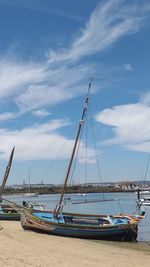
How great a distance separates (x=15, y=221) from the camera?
5125 cm

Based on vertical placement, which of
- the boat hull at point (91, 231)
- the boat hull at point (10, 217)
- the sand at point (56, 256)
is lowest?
the sand at point (56, 256)

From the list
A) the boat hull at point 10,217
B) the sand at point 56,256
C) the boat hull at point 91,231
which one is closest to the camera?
the sand at point 56,256

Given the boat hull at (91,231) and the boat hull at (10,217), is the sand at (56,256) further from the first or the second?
the boat hull at (10,217)

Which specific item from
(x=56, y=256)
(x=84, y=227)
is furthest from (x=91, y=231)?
(x=56, y=256)

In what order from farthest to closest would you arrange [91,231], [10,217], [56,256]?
[10,217]
[91,231]
[56,256]

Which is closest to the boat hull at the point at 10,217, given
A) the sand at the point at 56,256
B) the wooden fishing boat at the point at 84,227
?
the wooden fishing boat at the point at 84,227

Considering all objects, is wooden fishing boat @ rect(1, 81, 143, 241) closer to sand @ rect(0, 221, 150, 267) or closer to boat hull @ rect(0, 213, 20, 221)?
sand @ rect(0, 221, 150, 267)

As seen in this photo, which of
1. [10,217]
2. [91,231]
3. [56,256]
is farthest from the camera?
[10,217]

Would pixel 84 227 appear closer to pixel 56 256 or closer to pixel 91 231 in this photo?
pixel 91 231

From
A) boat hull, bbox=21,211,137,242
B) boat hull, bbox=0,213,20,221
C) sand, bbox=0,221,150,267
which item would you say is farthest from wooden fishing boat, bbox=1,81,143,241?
boat hull, bbox=0,213,20,221

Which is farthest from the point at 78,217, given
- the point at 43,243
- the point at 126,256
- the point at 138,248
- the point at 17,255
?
the point at 17,255

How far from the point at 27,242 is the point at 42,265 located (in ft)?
29.9

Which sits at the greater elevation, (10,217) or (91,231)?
(10,217)

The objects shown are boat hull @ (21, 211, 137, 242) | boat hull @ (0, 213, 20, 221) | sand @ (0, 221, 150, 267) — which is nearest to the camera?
sand @ (0, 221, 150, 267)
